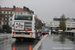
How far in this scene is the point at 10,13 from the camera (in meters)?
109

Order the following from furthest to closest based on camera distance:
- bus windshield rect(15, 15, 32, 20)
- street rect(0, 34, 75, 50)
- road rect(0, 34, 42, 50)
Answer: bus windshield rect(15, 15, 32, 20)
street rect(0, 34, 75, 50)
road rect(0, 34, 42, 50)

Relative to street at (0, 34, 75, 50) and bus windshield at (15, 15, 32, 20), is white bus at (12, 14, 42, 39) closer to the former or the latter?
bus windshield at (15, 15, 32, 20)

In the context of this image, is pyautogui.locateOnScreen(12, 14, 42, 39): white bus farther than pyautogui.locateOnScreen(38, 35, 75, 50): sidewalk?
Yes

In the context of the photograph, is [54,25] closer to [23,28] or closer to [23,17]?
[23,17]

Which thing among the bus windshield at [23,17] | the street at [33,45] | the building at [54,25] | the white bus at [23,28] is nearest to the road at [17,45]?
the street at [33,45]

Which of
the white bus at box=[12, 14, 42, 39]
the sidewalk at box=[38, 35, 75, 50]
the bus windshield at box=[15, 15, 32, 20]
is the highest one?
the bus windshield at box=[15, 15, 32, 20]

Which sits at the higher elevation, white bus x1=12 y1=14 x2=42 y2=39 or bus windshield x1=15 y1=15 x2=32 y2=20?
bus windshield x1=15 y1=15 x2=32 y2=20

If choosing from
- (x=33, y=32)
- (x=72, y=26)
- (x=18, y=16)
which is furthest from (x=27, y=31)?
(x=72, y=26)

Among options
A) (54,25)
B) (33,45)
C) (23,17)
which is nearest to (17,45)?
(33,45)

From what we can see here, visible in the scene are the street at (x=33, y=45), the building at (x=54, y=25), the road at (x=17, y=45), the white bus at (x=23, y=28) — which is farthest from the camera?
the building at (x=54, y=25)

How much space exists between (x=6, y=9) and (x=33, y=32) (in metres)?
96.1

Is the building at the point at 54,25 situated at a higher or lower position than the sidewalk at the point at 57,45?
higher

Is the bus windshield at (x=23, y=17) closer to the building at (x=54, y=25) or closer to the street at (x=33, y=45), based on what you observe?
the street at (x=33, y=45)

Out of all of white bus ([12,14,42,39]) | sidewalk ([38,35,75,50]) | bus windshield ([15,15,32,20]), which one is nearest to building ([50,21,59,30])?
sidewalk ([38,35,75,50])
